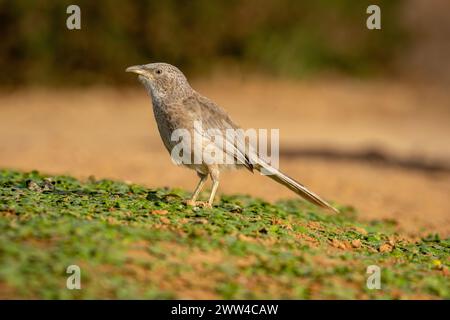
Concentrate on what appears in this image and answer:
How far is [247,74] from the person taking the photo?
84.8 feet

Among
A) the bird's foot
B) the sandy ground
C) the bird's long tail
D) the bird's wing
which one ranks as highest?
the bird's wing

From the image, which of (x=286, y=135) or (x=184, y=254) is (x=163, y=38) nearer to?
(x=286, y=135)

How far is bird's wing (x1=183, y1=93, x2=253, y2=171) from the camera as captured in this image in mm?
7697

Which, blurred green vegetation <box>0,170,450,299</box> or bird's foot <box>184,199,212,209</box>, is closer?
blurred green vegetation <box>0,170,450,299</box>

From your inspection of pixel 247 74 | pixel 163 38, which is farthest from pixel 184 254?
pixel 247 74

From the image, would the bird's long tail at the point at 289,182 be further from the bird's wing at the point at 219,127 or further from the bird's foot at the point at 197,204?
the bird's foot at the point at 197,204

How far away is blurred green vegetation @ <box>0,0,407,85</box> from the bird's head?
640 inches

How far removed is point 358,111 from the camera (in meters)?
23.9

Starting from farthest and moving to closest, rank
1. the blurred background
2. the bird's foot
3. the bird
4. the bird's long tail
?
the blurred background, the bird's long tail, the bird's foot, the bird

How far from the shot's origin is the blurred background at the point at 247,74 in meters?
19.3

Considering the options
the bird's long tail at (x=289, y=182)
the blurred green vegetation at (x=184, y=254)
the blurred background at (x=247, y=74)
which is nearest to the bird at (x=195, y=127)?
the bird's long tail at (x=289, y=182)

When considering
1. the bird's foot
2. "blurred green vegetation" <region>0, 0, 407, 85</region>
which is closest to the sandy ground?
"blurred green vegetation" <region>0, 0, 407, 85</region>

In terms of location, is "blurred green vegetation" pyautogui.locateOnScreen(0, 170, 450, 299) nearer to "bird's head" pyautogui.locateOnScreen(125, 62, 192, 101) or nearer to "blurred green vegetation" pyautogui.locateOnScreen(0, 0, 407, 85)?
"bird's head" pyautogui.locateOnScreen(125, 62, 192, 101)

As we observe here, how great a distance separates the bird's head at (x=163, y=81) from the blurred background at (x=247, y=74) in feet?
27.2
